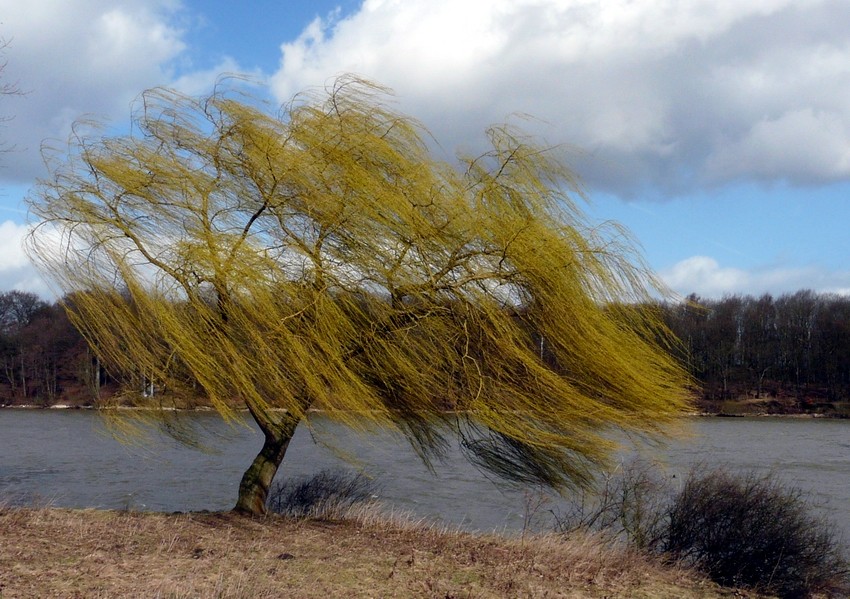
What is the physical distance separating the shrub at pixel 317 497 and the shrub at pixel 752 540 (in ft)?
14.3

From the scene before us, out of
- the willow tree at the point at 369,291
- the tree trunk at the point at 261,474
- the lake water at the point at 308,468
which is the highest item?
the willow tree at the point at 369,291

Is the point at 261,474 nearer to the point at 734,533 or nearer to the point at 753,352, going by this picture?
the point at 734,533

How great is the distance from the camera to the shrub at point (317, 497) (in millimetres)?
10367

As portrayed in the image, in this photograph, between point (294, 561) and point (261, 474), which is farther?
point (261, 474)

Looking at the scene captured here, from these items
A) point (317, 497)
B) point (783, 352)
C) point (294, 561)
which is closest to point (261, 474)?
point (317, 497)

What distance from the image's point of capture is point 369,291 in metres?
8.19

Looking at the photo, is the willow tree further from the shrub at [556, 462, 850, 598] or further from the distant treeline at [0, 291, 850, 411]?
the distant treeline at [0, 291, 850, 411]

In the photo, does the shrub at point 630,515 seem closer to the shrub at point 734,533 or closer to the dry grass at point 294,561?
the shrub at point 734,533

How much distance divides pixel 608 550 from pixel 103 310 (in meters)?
6.30

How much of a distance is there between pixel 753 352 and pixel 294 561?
139 ft

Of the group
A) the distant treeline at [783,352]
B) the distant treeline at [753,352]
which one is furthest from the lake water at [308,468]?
the distant treeline at [783,352]

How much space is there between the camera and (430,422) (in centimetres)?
870

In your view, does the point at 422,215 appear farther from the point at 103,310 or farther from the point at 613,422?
the point at 103,310

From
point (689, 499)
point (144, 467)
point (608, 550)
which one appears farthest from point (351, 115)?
point (144, 467)
